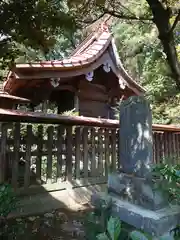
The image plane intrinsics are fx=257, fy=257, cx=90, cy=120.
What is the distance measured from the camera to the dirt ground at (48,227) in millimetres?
3533

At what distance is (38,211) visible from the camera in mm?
4621

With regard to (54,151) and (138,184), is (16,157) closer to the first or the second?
(54,151)

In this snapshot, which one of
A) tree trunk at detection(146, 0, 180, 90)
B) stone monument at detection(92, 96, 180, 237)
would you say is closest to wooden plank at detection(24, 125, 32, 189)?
stone monument at detection(92, 96, 180, 237)

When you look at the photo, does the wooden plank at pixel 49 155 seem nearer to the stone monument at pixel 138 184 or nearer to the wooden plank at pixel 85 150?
the wooden plank at pixel 85 150

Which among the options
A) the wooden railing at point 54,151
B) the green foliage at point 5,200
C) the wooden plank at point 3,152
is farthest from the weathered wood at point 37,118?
the green foliage at point 5,200

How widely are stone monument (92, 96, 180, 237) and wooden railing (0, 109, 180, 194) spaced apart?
24.0 inches

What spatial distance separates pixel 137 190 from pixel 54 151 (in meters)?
2.39

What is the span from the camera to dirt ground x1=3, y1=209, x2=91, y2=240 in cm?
353

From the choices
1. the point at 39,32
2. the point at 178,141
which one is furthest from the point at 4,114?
the point at 178,141

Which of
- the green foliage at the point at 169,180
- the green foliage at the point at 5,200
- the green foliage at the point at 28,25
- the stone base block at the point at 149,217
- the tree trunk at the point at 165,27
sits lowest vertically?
the stone base block at the point at 149,217

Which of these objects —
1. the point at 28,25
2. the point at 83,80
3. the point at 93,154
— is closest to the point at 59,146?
the point at 93,154

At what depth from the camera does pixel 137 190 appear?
3270mm

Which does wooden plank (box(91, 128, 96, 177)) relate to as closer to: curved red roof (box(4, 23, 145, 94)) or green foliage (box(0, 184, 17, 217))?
curved red roof (box(4, 23, 145, 94))

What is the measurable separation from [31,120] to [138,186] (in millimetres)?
2252
